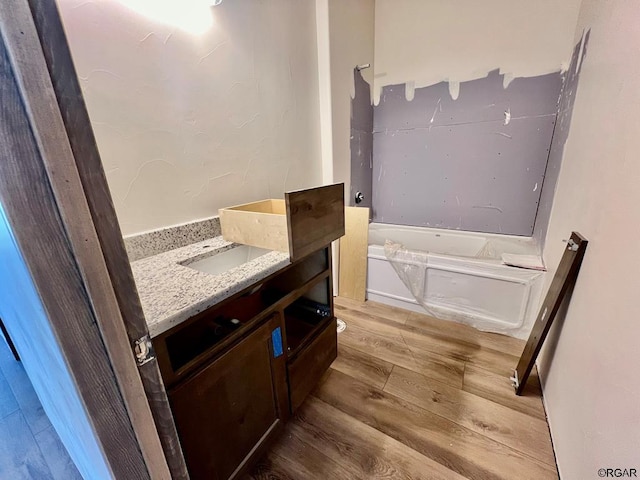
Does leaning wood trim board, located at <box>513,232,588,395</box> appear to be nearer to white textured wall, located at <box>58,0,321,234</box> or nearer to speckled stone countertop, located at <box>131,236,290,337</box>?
speckled stone countertop, located at <box>131,236,290,337</box>

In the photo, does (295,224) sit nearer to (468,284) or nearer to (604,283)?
(604,283)

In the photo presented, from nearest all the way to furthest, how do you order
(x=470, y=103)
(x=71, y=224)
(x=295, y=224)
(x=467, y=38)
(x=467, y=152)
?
(x=71, y=224)
(x=295, y=224)
(x=467, y=38)
(x=470, y=103)
(x=467, y=152)

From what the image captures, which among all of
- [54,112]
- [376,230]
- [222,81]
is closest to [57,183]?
[54,112]

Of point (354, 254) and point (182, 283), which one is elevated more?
point (182, 283)

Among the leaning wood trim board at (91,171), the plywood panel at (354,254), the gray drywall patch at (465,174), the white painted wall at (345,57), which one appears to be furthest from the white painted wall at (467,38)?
the leaning wood trim board at (91,171)

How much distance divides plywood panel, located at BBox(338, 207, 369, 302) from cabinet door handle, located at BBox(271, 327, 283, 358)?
4.36 ft

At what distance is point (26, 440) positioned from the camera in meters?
1.25

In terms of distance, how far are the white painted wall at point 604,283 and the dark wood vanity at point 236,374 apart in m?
0.97

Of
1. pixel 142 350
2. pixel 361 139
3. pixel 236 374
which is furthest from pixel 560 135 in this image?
pixel 142 350

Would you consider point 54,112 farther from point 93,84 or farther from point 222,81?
point 222,81

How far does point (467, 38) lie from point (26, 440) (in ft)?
12.6

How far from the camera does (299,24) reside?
5.64ft

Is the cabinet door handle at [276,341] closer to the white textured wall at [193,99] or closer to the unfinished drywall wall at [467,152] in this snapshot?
the white textured wall at [193,99]
